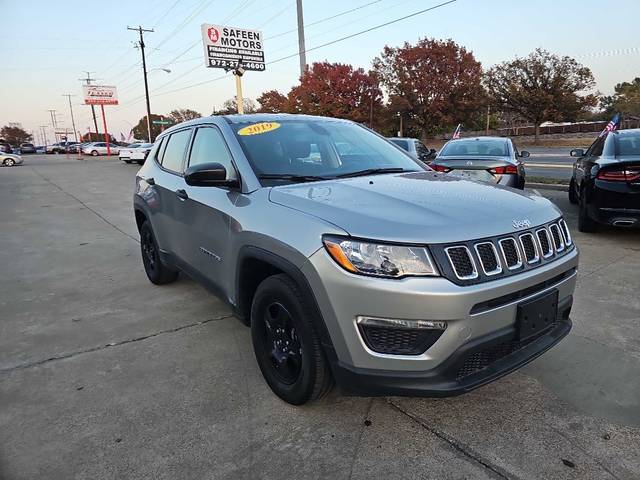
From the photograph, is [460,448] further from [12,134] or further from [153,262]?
[12,134]

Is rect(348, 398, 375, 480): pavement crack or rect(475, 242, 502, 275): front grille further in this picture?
rect(348, 398, 375, 480): pavement crack

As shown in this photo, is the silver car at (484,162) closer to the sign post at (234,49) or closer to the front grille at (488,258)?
the front grille at (488,258)

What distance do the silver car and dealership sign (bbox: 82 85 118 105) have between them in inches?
2158

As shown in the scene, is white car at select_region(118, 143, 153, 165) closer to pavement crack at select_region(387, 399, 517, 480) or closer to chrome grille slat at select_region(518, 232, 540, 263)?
pavement crack at select_region(387, 399, 517, 480)

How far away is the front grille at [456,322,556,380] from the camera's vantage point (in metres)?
2.10

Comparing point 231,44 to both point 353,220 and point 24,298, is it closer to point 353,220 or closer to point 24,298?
point 24,298

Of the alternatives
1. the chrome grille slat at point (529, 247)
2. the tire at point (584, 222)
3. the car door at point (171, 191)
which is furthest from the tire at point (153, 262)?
the tire at point (584, 222)

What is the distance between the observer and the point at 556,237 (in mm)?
2541

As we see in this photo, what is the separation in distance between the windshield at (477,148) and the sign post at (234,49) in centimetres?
2145

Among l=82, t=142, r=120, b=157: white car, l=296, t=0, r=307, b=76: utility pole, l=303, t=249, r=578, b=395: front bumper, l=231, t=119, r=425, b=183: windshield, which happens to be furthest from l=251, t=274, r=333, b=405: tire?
l=82, t=142, r=120, b=157: white car

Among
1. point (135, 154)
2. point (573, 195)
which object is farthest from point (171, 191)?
point (135, 154)

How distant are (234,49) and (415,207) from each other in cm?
3167

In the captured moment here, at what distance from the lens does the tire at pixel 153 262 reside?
470 centimetres

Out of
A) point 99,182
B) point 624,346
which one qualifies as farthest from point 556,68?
point 624,346
